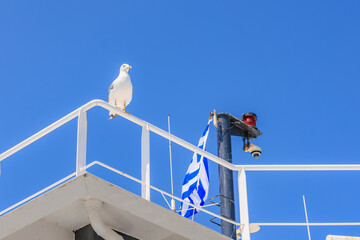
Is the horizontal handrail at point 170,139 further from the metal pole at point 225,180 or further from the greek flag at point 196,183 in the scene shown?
the greek flag at point 196,183

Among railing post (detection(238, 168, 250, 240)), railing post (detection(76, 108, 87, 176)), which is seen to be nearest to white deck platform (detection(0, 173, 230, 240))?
railing post (detection(76, 108, 87, 176))

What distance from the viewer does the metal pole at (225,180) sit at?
12.5 metres

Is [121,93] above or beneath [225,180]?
above

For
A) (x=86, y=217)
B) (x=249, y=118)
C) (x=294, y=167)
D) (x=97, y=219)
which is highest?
(x=249, y=118)

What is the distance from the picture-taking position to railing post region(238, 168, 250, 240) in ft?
29.0

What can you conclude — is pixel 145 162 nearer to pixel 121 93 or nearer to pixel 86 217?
pixel 86 217

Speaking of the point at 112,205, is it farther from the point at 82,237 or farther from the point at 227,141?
the point at 227,141

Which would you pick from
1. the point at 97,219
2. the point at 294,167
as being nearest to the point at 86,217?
the point at 97,219

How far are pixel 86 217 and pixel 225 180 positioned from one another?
17.0 ft

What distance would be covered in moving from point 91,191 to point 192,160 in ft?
20.9

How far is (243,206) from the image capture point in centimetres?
904

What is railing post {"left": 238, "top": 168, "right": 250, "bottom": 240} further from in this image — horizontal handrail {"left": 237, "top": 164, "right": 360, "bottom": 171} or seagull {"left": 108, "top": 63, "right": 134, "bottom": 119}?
seagull {"left": 108, "top": 63, "right": 134, "bottom": 119}

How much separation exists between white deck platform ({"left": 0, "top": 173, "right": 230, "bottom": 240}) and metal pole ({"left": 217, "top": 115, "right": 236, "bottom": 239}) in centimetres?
390

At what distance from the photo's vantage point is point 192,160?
46.3ft
